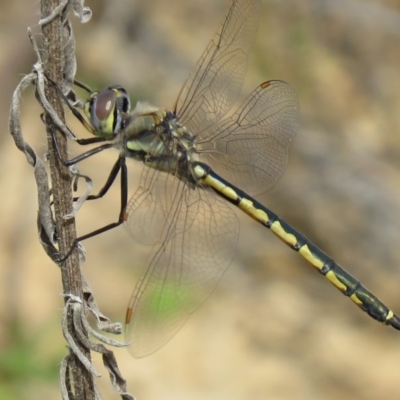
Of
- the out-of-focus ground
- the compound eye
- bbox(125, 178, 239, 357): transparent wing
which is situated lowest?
bbox(125, 178, 239, 357): transparent wing

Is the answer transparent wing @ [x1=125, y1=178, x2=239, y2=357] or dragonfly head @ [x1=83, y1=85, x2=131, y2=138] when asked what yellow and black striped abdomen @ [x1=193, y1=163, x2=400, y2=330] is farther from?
dragonfly head @ [x1=83, y1=85, x2=131, y2=138]

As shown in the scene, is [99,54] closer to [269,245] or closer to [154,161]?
[269,245]

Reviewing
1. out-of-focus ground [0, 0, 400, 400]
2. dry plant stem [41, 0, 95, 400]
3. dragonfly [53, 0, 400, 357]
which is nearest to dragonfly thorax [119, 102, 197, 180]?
dragonfly [53, 0, 400, 357]

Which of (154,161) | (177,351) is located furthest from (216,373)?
(154,161)

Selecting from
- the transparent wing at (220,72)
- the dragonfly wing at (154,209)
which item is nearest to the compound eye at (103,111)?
the dragonfly wing at (154,209)

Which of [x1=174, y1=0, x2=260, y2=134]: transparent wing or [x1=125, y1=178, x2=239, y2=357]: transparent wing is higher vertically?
[x1=174, y1=0, x2=260, y2=134]: transparent wing

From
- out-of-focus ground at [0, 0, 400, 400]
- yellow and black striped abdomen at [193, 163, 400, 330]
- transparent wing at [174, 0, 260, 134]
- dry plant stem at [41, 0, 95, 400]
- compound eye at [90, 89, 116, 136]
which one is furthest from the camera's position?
out-of-focus ground at [0, 0, 400, 400]

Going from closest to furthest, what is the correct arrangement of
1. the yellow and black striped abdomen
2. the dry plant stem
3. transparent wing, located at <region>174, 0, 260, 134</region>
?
the dry plant stem < transparent wing, located at <region>174, 0, 260, 134</region> < the yellow and black striped abdomen
